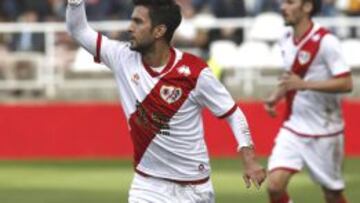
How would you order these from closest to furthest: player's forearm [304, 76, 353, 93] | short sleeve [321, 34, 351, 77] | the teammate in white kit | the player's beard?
the player's beard < player's forearm [304, 76, 353, 93] < short sleeve [321, 34, 351, 77] < the teammate in white kit

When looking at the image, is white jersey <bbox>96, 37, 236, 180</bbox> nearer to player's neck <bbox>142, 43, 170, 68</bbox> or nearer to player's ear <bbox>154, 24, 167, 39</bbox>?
player's neck <bbox>142, 43, 170, 68</bbox>

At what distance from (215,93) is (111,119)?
40.1 feet

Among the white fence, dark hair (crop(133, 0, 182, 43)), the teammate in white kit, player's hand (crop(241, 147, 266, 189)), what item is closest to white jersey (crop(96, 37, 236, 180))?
dark hair (crop(133, 0, 182, 43))

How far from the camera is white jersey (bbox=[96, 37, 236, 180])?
356 inches

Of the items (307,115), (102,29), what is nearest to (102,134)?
(102,29)

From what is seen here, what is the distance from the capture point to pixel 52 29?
71.4 feet

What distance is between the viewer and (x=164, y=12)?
9.05m

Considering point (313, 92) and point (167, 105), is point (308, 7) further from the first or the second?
point (167, 105)

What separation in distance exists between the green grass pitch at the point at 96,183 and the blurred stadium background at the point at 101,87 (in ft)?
0.27

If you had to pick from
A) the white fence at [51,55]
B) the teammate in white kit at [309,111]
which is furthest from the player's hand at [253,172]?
the white fence at [51,55]

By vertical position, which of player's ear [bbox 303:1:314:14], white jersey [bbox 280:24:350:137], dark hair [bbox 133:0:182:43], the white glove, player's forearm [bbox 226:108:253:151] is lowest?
white jersey [bbox 280:24:350:137]

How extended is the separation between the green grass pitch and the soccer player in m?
6.23

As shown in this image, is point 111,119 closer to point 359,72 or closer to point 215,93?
point 359,72

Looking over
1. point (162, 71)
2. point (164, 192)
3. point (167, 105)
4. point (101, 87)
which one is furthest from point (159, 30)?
point (101, 87)
